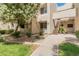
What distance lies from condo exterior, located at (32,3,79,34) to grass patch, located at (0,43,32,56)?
1.13ft

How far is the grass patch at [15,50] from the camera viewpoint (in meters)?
3.97

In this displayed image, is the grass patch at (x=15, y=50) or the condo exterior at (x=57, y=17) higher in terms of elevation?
the condo exterior at (x=57, y=17)

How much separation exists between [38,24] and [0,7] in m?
0.71

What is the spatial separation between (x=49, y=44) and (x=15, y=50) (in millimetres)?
585

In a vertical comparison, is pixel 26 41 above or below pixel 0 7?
below

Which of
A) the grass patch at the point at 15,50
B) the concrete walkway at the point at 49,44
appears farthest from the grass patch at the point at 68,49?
the grass patch at the point at 15,50

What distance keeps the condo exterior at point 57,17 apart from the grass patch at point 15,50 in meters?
0.34

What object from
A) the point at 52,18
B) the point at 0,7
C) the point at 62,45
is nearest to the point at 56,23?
the point at 52,18

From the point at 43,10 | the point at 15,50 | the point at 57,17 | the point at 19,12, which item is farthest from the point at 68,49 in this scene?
the point at 19,12

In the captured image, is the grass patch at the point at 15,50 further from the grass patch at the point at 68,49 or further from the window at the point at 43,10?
the window at the point at 43,10

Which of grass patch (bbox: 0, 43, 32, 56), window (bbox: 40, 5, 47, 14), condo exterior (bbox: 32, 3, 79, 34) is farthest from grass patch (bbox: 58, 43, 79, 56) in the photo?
window (bbox: 40, 5, 47, 14)

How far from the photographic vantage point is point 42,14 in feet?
13.5

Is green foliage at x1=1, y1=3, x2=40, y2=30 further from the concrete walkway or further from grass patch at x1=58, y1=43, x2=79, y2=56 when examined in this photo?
grass patch at x1=58, y1=43, x2=79, y2=56

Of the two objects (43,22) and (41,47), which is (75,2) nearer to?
(43,22)
